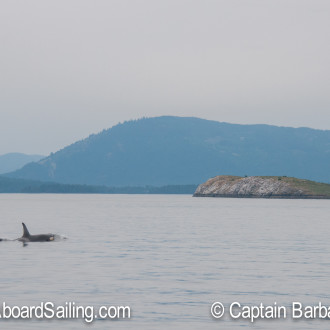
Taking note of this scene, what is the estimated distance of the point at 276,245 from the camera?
67.4 m

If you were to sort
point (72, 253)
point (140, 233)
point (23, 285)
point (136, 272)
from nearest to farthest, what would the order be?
point (23, 285), point (136, 272), point (72, 253), point (140, 233)

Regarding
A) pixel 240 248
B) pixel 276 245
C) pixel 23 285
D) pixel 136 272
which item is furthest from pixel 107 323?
pixel 276 245

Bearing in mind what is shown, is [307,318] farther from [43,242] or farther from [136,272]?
[43,242]

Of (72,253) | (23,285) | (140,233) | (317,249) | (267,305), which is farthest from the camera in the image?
(140,233)

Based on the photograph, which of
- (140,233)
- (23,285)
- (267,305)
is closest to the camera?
(267,305)

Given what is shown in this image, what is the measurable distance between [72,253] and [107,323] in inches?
1108

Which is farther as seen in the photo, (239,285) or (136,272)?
(136,272)

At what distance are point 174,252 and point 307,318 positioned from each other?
28842mm

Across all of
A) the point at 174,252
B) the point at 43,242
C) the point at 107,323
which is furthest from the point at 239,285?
the point at 43,242

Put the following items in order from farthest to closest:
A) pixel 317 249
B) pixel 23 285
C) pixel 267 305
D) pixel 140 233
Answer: pixel 140 233
pixel 317 249
pixel 23 285
pixel 267 305

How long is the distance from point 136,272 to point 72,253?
1346 cm

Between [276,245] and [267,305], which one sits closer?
[267,305]

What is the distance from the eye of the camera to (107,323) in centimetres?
3012

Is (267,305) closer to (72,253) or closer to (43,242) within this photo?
(72,253)
